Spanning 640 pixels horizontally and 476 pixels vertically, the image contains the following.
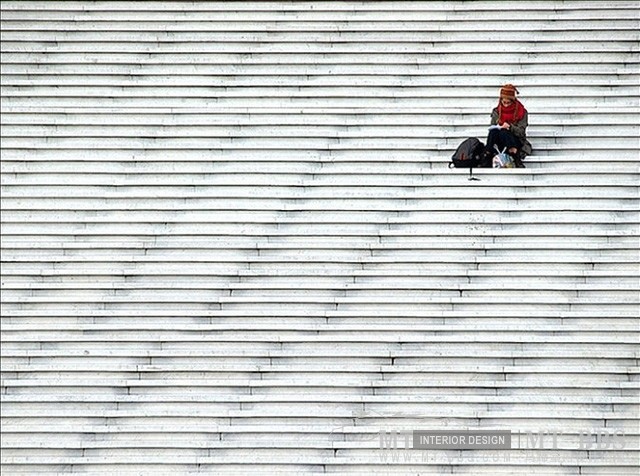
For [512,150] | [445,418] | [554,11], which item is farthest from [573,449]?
[554,11]

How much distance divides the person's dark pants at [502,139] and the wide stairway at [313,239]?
253 mm

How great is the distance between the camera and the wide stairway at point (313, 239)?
9.34 metres

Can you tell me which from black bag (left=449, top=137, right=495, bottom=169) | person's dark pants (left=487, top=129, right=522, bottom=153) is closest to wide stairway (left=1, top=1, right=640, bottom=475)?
black bag (left=449, top=137, right=495, bottom=169)

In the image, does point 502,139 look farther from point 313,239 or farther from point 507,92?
point 313,239

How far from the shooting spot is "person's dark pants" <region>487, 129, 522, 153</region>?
1028cm

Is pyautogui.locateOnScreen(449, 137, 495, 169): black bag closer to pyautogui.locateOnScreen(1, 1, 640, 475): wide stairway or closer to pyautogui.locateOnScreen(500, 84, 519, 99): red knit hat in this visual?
pyautogui.locateOnScreen(1, 1, 640, 475): wide stairway

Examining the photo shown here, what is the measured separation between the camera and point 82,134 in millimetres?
11023

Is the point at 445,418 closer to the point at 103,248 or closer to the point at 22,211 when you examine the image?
the point at 103,248

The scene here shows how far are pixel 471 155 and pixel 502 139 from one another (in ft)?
0.93

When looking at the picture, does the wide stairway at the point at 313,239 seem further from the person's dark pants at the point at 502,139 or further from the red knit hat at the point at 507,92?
the red knit hat at the point at 507,92

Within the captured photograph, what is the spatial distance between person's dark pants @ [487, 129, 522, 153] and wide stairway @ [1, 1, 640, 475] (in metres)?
0.25

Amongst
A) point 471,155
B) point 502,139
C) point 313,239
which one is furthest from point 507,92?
point 313,239

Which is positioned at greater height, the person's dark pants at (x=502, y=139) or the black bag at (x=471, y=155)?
the person's dark pants at (x=502, y=139)

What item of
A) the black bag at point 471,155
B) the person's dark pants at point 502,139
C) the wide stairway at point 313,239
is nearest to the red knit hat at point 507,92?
the person's dark pants at point 502,139
